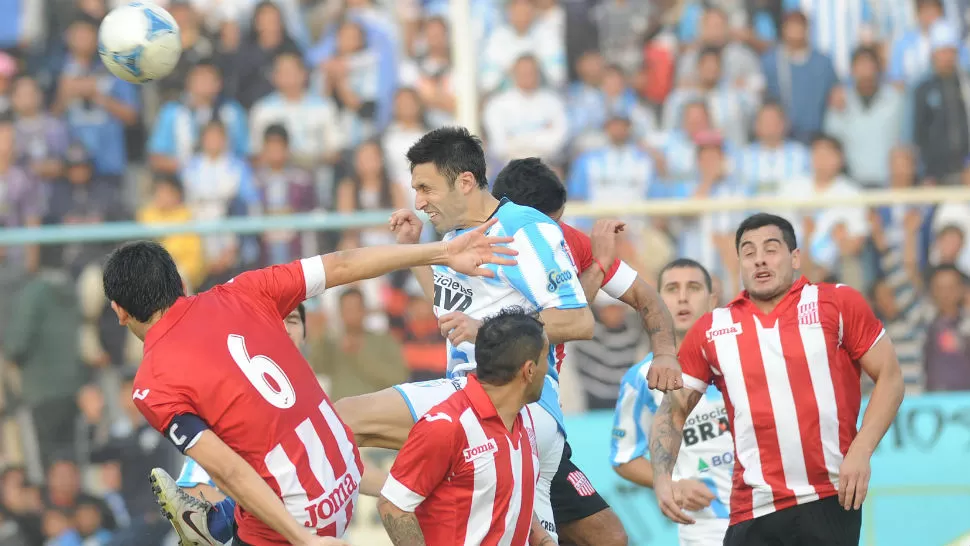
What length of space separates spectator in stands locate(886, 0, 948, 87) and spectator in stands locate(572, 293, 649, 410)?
413cm

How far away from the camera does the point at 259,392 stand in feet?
18.0

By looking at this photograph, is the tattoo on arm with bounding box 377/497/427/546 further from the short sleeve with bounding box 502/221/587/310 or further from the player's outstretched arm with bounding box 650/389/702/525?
the player's outstretched arm with bounding box 650/389/702/525

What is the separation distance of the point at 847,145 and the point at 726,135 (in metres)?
1.12

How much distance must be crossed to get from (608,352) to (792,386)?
169 inches

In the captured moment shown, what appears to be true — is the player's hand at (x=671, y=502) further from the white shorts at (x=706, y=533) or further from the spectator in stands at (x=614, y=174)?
the spectator in stands at (x=614, y=174)

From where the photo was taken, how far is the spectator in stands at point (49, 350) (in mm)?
11352

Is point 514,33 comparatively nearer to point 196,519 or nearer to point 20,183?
point 20,183

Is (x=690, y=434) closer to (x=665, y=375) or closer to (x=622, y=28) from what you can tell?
(x=665, y=375)

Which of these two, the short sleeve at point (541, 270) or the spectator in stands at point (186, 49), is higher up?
the spectator in stands at point (186, 49)

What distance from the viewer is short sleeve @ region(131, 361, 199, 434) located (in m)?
5.36

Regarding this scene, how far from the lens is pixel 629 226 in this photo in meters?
11.1

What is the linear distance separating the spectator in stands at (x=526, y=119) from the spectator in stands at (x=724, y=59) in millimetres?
1331

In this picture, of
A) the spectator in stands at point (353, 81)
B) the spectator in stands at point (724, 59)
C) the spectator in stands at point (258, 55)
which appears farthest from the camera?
the spectator in stands at point (258, 55)

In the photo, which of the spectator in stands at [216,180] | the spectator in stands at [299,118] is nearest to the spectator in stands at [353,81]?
the spectator in stands at [299,118]
